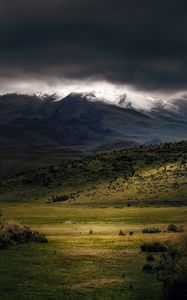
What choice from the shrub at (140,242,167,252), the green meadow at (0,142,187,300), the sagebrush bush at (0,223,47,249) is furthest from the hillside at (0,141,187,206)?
the shrub at (140,242,167,252)

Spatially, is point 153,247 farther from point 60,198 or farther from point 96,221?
point 60,198

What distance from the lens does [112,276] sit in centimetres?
2920

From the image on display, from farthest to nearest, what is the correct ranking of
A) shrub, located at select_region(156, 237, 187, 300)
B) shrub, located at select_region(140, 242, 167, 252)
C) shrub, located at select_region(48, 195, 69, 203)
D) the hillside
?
shrub, located at select_region(48, 195, 69, 203), the hillside, shrub, located at select_region(140, 242, 167, 252), shrub, located at select_region(156, 237, 187, 300)

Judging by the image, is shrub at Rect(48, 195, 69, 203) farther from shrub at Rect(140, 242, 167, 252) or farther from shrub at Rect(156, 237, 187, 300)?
shrub at Rect(156, 237, 187, 300)

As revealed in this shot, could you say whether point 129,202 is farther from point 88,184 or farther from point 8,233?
point 8,233

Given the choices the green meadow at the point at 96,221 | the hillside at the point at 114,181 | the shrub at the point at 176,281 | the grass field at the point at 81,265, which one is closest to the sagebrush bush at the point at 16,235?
the green meadow at the point at 96,221

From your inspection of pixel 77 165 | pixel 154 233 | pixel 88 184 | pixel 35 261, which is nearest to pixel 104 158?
pixel 77 165

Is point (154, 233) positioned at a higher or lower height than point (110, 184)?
lower

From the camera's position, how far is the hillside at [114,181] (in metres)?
93.8

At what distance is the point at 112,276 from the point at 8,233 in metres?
14.1

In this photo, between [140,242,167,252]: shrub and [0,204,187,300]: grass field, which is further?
[140,242,167,252]: shrub

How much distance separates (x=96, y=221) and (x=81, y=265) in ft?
94.7

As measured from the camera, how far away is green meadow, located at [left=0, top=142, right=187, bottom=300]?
1070 inches

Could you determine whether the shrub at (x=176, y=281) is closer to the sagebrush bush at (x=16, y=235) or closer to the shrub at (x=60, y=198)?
the sagebrush bush at (x=16, y=235)
